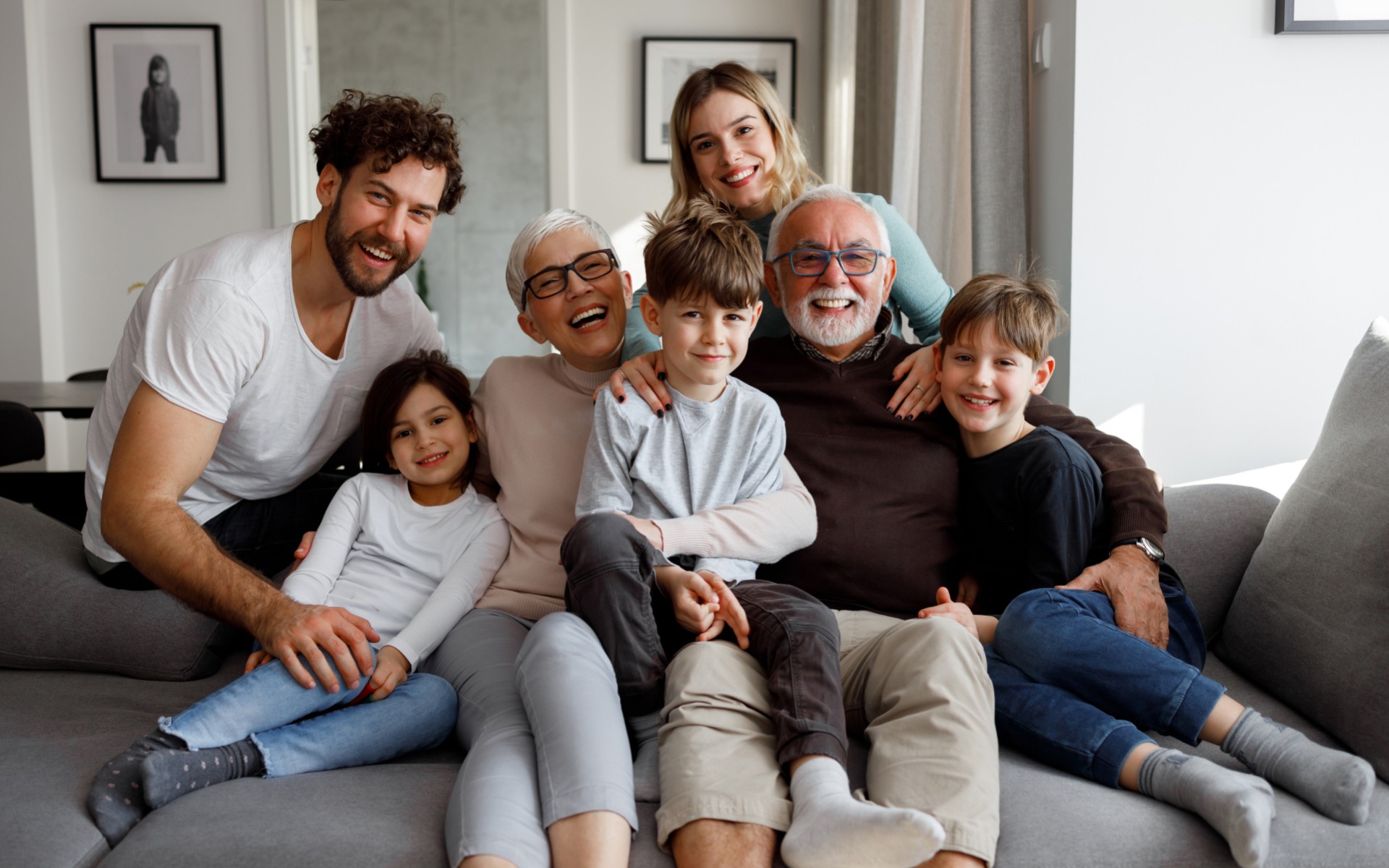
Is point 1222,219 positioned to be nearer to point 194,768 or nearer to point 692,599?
point 692,599

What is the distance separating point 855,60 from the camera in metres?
4.41

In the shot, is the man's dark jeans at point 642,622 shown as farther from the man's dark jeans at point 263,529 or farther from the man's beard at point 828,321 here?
the man's dark jeans at point 263,529

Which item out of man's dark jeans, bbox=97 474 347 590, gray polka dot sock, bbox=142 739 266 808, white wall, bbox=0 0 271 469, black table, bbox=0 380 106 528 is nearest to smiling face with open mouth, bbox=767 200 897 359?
man's dark jeans, bbox=97 474 347 590

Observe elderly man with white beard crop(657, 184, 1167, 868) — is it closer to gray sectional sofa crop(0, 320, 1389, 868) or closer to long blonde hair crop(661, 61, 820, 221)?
gray sectional sofa crop(0, 320, 1389, 868)

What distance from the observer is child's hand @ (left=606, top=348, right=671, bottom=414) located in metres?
1.71

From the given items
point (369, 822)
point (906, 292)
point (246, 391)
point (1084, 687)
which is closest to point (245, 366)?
point (246, 391)

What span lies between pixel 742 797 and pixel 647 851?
0.14 m

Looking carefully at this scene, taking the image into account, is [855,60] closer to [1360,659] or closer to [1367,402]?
[1367,402]

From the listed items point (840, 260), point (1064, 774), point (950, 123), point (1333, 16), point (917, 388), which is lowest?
point (1064, 774)

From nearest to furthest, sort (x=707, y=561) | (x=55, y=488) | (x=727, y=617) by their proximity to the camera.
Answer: (x=727, y=617), (x=707, y=561), (x=55, y=488)

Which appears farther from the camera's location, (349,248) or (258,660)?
(349,248)

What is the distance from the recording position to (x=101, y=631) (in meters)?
1.83

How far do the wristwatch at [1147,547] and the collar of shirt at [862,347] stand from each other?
1.87 ft

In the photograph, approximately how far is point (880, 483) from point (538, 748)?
826mm
